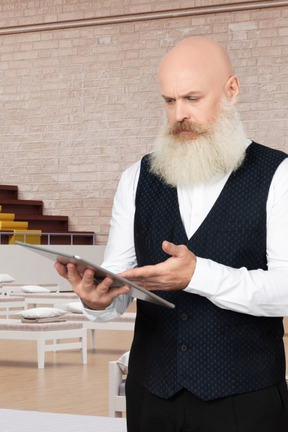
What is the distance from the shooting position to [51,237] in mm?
17219

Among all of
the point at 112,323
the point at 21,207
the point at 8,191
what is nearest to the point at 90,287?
the point at 112,323

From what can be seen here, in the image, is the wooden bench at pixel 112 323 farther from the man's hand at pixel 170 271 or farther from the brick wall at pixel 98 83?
the brick wall at pixel 98 83

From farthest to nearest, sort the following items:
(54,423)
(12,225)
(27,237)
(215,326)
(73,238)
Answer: (73,238) < (12,225) < (27,237) < (54,423) < (215,326)

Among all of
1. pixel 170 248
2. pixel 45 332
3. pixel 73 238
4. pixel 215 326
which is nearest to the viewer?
pixel 170 248

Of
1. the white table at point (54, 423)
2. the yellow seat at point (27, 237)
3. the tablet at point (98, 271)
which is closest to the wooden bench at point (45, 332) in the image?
the white table at point (54, 423)

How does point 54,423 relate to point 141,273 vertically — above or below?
Result: below

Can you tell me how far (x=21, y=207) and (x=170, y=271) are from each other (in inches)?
641

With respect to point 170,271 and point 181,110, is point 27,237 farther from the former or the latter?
point 170,271

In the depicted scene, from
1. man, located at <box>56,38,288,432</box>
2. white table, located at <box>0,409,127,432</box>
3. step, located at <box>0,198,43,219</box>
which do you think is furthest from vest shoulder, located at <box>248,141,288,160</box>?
step, located at <box>0,198,43,219</box>

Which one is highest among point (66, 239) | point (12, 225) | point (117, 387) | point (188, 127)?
point (188, 127)

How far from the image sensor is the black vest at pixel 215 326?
176cm

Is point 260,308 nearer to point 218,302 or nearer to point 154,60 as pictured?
point 218,302

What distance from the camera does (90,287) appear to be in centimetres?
173

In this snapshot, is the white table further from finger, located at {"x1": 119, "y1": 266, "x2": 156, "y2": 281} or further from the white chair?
finger, located at {"x1": 119, "y1": 266, "x2": 156, "y2": 281}
